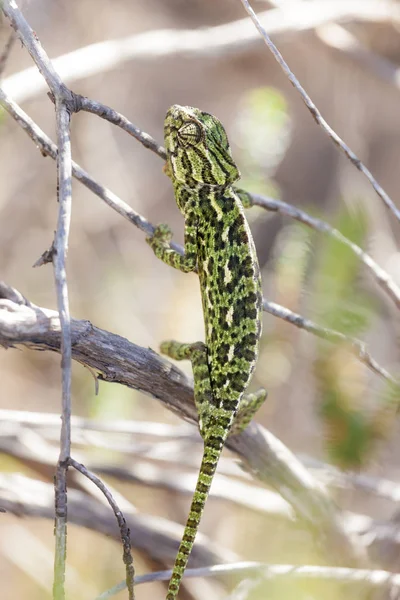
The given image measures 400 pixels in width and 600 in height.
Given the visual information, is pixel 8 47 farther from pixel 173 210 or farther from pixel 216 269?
pixel 173 210

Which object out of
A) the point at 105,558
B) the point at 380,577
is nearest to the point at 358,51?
the point at 380,577

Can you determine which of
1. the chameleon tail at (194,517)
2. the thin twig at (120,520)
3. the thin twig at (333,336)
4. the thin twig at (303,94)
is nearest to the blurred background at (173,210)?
the thin twig at (333,336)

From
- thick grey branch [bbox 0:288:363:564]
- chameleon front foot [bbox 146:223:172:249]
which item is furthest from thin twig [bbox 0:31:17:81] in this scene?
thick grey branch [bbox 0:288:363:564]

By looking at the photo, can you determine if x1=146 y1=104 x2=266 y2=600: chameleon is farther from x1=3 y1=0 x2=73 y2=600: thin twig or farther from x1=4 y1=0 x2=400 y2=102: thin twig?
x1=3 y1=0 x2=73 y2=600: thin twig

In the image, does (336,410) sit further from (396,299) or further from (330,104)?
(330,104)

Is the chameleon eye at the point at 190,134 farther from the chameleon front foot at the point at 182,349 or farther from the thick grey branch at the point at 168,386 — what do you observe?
the thick grey branch at the point at 168,386

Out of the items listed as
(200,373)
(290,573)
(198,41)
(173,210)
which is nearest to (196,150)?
(200,373)

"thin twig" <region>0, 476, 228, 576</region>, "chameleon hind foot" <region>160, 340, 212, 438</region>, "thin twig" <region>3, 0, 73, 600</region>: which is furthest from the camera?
"thin twig" <region>0, 476, 228, 576</region>
